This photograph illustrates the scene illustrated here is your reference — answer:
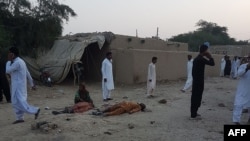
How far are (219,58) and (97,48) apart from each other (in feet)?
36.2

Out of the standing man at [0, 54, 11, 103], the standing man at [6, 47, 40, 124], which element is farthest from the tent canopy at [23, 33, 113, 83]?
the standing man at [6, 47, 40, 124]

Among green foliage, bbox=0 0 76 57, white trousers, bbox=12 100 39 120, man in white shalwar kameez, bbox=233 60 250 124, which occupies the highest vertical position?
green foliage, bbox=0 0 76 57

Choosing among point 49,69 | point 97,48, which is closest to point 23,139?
point 49,69

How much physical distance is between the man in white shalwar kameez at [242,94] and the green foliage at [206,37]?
129 feet

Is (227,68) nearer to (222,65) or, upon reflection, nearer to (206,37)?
(222,65)

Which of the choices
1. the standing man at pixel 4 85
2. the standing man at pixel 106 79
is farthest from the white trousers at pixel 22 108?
the standing man at pixel 4 85

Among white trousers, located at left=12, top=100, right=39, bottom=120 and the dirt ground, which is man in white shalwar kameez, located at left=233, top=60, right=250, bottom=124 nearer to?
the dirt ground

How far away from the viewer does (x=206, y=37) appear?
2012 inches

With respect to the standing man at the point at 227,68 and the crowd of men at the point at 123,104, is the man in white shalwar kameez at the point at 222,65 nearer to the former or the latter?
the standing man at the point at 227,68

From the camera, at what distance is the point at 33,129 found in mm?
7062

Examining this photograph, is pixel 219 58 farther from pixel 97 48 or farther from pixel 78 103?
pixel 78 103

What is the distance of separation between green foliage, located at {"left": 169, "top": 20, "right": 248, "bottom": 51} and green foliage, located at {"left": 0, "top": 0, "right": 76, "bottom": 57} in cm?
2973

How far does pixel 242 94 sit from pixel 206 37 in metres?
44.8

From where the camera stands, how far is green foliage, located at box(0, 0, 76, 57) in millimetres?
17750
